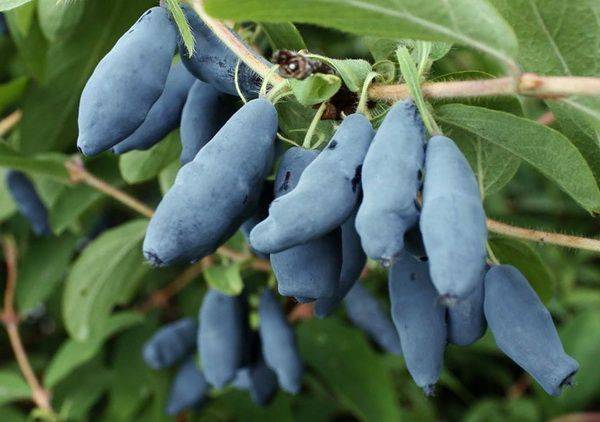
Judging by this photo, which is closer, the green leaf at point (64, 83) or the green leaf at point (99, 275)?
the green leaf at point (64, 83)

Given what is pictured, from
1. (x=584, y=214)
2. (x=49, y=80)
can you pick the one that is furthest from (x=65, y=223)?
(x=584, y=214)

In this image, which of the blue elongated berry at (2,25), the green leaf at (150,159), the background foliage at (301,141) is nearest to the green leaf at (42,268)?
the background foliage at (301,141)

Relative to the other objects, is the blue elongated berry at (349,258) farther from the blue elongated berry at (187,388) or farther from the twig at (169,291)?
the twig at (169,291)

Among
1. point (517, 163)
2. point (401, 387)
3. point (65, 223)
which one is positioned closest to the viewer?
point (517, 163)

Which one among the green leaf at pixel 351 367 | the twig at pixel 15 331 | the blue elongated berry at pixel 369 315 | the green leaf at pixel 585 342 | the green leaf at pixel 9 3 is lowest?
the green leaf at pixel 585 342

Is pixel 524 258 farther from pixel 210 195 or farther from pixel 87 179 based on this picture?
pixel 87 179

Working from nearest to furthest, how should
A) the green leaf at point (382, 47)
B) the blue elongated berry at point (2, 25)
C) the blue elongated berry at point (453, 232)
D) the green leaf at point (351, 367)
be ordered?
the blue elongated berry at point (453, 232) < the green leaf at point (382, 47) < the blue elongated berry at point (2, 25) < the green leaf at point (351, 367)

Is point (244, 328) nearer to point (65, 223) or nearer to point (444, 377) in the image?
point (65, 223)
